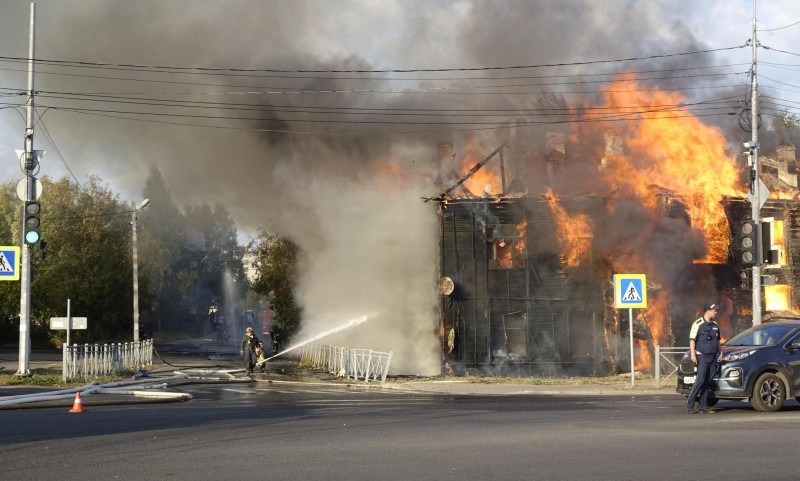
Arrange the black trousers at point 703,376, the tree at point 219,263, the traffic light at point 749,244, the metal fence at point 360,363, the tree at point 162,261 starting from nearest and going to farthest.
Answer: the black trousers at point 703,376 → the traffic light at point 749,244 → the metal fence at point 360,363 → the tree at point 162,261 → the tree at point 219,263

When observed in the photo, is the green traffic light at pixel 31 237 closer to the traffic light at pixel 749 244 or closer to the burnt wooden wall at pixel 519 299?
the burnt wooden wall at pixel 519 299

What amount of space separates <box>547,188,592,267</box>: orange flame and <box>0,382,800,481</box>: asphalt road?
13978 millimetres

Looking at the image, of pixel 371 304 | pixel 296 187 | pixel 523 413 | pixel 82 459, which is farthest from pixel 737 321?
pixel 82 459

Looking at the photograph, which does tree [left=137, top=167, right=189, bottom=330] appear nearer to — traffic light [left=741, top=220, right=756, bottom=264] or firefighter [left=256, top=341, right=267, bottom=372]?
firefighter [left=256, top=341, right=267, bottom=372]

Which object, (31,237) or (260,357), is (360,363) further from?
(31,237)

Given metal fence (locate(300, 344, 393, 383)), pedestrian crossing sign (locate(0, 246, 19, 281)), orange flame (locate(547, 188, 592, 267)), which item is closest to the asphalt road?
pedestrian crossing sign (locate(0, 246, 19, 281))

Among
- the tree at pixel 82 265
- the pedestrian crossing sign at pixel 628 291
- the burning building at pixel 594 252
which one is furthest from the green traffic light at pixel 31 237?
the tree at pixel 82 265

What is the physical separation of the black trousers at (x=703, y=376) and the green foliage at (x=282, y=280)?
26656 mm

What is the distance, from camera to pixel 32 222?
22.9 m

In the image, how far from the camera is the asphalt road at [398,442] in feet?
29.6

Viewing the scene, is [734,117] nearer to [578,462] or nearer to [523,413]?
[523,413]

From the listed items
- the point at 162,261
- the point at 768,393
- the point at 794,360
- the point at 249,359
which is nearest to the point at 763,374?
the point at 768,393

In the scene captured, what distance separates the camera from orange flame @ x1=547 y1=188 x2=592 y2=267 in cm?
3052

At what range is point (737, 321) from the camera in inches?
1254
